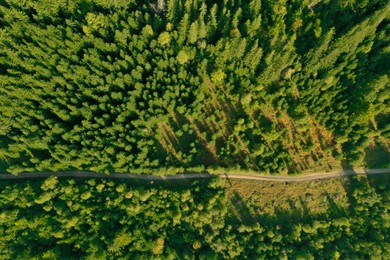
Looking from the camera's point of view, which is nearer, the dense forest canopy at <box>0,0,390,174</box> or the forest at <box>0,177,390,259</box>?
the dense forest canopy at <box>0,0,390,174</box>

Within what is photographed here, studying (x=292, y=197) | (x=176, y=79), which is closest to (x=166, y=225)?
(x=292, y=197)

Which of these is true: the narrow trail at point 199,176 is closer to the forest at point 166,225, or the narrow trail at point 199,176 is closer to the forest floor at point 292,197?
the forest floor at point 292,197

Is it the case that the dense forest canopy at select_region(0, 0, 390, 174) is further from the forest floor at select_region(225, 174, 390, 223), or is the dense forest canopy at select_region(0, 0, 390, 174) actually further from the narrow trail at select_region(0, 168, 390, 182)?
the forest floor at select_region(225, 174, 390, 223)

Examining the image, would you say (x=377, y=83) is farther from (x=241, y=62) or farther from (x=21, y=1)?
(x=21, y=1)

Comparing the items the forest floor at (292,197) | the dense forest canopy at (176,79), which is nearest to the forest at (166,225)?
the forest floor at (292,197)

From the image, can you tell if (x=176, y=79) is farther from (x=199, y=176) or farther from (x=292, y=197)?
(x=292, y=197)

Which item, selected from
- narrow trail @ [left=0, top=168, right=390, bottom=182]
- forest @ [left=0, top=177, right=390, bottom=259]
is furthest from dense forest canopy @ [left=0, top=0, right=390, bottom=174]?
forest @ [left=0, top=177, right=390, bottom=259]
